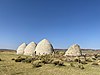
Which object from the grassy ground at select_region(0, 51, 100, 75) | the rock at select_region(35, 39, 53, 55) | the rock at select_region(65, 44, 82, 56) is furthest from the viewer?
the rock at select_region(35, 39, 53, 55)

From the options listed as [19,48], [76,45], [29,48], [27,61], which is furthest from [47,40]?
[27,61]

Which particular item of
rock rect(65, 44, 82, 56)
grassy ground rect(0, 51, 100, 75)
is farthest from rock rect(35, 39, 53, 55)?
grassy ground rect(0, 51, 100, 75)

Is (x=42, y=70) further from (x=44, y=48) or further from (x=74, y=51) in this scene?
(x=44, y=48)

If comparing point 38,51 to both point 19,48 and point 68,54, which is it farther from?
point 19,48

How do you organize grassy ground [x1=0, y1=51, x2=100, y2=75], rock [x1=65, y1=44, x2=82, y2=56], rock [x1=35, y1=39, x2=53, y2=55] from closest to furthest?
1. grassy ground [x1=0, y1=51, x2=100, y2=75]
2. rock [x1=65, y1=44, x2=82, y2=56]
3. rock [x1=35, y1=39, x2=53, y2=55]

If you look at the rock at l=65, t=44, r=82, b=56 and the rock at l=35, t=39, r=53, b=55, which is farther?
the rock at l=35, t=39, r=53, b=55

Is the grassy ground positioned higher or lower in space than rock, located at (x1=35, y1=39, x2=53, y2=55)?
lower

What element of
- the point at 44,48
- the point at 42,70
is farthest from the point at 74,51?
the point at 42,70

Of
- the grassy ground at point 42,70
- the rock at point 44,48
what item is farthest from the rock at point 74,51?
the grassy ground at point 42,70

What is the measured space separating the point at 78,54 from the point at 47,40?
9.98 metres

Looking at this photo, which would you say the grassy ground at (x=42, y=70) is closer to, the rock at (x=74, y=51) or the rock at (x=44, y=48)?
the rock at (x=74, y=51)

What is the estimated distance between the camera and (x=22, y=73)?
14.6m

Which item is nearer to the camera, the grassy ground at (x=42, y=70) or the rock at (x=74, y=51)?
the grassy ground at (x=42, y=70)

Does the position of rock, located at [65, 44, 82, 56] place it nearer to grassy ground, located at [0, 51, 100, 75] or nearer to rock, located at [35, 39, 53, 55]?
rock, located at [35, 39, 53, 55]
